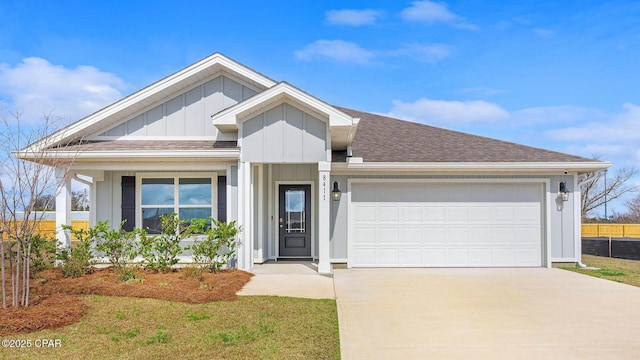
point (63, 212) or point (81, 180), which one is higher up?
point (81, 180)

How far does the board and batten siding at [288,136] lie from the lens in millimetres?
9781

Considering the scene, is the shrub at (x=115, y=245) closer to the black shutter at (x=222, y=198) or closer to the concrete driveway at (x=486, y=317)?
the black shutter at (x=222, y=198)

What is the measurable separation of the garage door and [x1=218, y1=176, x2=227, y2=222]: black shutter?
3257 millimetres

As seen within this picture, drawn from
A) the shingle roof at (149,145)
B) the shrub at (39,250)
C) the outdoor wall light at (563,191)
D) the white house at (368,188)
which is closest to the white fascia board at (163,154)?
the shingle roof at (149,145)

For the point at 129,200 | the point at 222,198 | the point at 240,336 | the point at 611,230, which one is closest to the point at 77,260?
the point at 129,200

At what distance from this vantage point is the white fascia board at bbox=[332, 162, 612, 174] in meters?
10.9

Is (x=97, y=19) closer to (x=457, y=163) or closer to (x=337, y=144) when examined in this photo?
(x=337, y=144)

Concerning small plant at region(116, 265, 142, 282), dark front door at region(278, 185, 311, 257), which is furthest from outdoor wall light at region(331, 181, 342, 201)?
small plant at region(116, 265, 142, 282)

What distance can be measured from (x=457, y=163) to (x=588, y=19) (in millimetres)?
6147

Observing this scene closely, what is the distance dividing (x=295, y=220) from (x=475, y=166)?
16.5 feet

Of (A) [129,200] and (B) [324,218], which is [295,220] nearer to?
(B) [324,218]

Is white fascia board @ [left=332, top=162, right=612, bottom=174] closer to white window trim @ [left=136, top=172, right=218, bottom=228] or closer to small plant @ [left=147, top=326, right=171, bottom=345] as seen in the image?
white window trim @ [left=136, top=172, right=218, bottom=228]

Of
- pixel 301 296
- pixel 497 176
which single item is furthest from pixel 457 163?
pixel 301 296

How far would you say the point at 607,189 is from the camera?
106 feet
